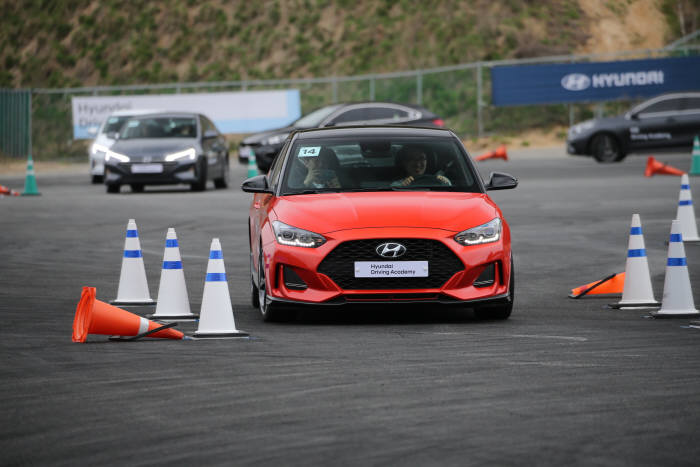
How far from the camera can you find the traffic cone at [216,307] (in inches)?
368

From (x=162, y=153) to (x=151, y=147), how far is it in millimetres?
274

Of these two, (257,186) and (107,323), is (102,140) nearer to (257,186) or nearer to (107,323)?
(257,186)

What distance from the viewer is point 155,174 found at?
2745 centimetres

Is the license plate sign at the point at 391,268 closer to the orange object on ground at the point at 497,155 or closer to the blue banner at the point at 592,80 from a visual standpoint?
the orange object on ground at the point at 497,155

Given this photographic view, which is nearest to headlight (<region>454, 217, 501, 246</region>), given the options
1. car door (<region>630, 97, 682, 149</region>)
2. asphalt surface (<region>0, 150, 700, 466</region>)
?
asphalt surface (<region>0, 150, 700, 466</region>)

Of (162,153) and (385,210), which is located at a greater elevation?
(385,210)

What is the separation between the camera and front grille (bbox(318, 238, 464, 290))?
32.4 ft

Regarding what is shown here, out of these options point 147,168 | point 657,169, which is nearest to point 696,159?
point 657,169

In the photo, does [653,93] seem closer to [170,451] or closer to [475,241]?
[475,241]

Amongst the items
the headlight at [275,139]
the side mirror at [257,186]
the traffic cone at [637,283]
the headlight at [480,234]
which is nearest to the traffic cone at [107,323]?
the side mirror at [257,186]

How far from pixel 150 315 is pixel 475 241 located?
2.53 meters

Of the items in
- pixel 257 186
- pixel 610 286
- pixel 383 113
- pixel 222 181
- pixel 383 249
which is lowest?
pixel 222 181

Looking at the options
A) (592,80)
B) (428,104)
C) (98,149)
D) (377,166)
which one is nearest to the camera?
(377,166)

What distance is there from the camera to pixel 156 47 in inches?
2559
